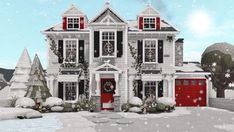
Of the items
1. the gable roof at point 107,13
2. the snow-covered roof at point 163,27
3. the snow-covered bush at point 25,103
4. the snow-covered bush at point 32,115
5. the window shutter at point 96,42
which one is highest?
the gable roof at point 107,13

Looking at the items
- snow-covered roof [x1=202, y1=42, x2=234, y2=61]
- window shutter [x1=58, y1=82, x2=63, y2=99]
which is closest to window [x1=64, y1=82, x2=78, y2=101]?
window shutter [x1=58, y1=82, x2=63, y2=99]

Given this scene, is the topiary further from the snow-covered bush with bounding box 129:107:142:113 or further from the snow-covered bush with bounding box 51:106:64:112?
the snow-covered bush with bounding box 51:106:64:112

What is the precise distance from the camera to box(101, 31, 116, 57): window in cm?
2227

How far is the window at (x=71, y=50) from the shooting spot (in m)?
23.4

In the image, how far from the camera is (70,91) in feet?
77.0

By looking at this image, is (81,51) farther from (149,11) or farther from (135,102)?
(149,11)

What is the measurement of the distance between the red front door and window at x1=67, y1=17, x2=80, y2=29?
16.3ft

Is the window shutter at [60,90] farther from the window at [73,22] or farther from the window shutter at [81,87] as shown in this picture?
the window at [73,22]

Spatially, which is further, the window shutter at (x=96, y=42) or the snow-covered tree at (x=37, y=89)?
the window shutter at (x=96, y=42)

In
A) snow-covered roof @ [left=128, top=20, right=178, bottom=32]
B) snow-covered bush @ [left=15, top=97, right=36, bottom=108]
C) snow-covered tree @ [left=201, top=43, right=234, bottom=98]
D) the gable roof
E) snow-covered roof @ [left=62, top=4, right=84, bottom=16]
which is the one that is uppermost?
snow-covered roof @ [left=62, top=4, right=84, bottom=16]

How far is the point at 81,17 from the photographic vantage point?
79.2 ft

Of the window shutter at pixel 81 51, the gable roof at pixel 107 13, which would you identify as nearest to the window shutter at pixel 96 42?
the gable roof at pixel 107 13

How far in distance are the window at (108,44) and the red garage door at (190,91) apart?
6.54 metres

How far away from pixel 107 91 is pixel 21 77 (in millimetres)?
14130
